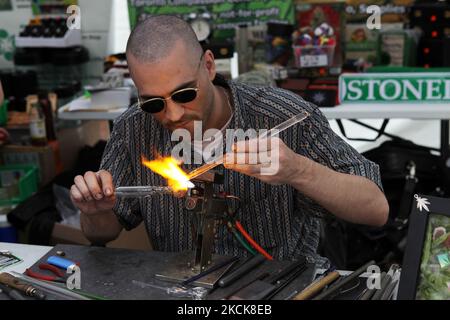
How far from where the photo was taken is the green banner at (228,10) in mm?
3854

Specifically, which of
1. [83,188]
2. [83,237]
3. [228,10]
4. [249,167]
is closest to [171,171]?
[83,188]

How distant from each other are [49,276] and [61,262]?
65 mm

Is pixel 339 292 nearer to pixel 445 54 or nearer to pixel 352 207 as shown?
pixel 352 207

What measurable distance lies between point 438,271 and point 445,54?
2.36m

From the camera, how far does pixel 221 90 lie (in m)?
1.99

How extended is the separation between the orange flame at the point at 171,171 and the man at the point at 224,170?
0.08 ft

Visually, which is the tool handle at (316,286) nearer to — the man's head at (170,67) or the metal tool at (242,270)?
the metal tool at (242,270)

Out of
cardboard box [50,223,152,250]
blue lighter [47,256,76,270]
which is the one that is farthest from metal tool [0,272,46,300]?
cardboard box [50,223,152,250]

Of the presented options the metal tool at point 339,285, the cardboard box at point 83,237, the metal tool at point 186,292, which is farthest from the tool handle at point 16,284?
the cardboard box at point 83,237

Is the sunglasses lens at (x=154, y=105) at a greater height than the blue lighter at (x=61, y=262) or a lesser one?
greater

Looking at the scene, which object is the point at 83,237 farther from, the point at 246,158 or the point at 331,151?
the point at 246,158

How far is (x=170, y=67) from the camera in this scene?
1.65 meters

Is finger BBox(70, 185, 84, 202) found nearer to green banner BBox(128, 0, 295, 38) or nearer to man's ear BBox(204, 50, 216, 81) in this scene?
man's ear BBox(204, 50, 216, 81)

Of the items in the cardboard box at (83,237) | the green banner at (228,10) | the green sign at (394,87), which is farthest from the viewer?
the green banner at (228,10)
